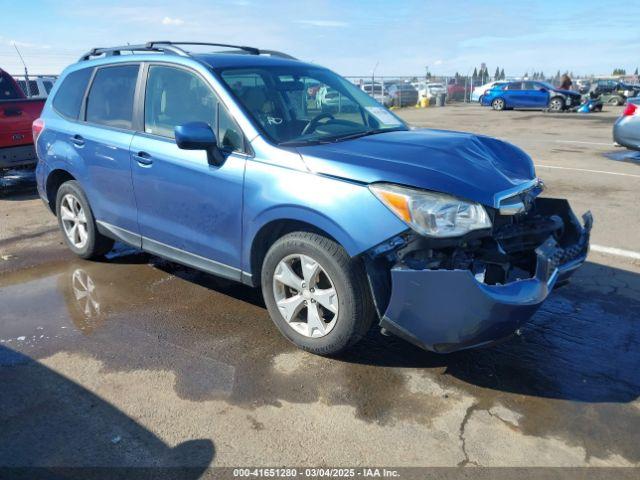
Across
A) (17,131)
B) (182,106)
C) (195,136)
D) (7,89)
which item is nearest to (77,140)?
(182,106)

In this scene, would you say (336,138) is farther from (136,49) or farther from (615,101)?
(615,101)

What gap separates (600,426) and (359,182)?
5.92ft

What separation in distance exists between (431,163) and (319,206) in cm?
70

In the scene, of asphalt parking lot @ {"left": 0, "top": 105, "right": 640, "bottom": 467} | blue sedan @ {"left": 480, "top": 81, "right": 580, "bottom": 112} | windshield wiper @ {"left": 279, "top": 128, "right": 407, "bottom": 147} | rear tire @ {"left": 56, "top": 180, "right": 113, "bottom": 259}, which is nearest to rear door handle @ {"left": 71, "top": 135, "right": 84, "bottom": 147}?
rear tire @ {"left": 56, "top": 180, "right": 113, "bottom": 259}

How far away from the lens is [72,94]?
5207 millimetres

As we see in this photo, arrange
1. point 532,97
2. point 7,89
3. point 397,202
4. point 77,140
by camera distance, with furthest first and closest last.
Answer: point 532,97
point 7,89
point 77,140
point 397,202

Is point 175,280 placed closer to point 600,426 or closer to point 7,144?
point 600,426

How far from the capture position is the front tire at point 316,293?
3189mm

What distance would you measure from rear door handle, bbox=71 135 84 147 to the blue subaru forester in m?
0.02

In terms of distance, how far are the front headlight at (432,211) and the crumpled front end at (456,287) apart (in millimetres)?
56

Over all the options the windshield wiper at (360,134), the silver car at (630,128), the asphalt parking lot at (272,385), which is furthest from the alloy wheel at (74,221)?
the silver car at (630,128)

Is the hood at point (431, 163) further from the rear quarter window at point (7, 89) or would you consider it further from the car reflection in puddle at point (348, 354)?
the rear quarter window at point (7, 89)

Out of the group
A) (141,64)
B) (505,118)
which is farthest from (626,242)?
(505,118)

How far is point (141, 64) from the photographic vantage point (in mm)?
4441
